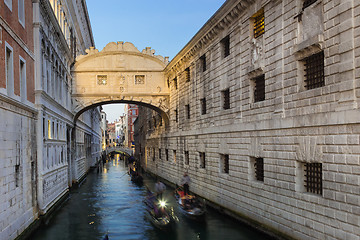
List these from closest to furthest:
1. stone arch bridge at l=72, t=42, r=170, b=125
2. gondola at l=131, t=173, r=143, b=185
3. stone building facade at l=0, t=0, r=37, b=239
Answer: stone building facade at l=0, t=0, r=37, b=239 < stone arch bridge at l=72, t=42, r=170, b=125 < gondola at l=131, t=173, r=143, b=185

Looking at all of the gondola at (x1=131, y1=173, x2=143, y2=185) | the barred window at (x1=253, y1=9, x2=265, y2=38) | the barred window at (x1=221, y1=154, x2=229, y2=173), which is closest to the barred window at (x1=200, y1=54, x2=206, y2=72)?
the barred window at (x1=221, y1=154, x2=229, y2=173)

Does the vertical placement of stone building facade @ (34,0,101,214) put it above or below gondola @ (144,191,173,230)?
above

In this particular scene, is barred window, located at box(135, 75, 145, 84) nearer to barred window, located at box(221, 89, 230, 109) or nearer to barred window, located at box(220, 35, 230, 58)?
barred window, located at box(220, 35, 230, 58)

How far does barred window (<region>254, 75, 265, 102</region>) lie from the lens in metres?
13.3

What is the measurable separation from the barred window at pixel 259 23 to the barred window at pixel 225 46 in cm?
276

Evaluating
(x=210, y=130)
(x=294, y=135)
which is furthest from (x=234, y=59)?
(x=294, y=135)

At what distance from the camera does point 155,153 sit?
34.2 m

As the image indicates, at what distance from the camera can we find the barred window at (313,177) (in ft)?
33.1

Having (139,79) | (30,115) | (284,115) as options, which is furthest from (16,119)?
(139,79)

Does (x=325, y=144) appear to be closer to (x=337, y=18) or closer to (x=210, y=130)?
(x=337, y=18)

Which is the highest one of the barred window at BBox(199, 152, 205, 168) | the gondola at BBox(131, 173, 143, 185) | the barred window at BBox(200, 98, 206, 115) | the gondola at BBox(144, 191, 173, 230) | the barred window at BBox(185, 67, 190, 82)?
the barred window at BBox(185, 67, 190, 82)

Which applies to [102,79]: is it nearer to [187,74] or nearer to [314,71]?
[187,74]

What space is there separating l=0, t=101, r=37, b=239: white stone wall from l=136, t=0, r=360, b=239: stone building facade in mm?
8297

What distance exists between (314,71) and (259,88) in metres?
3.40
